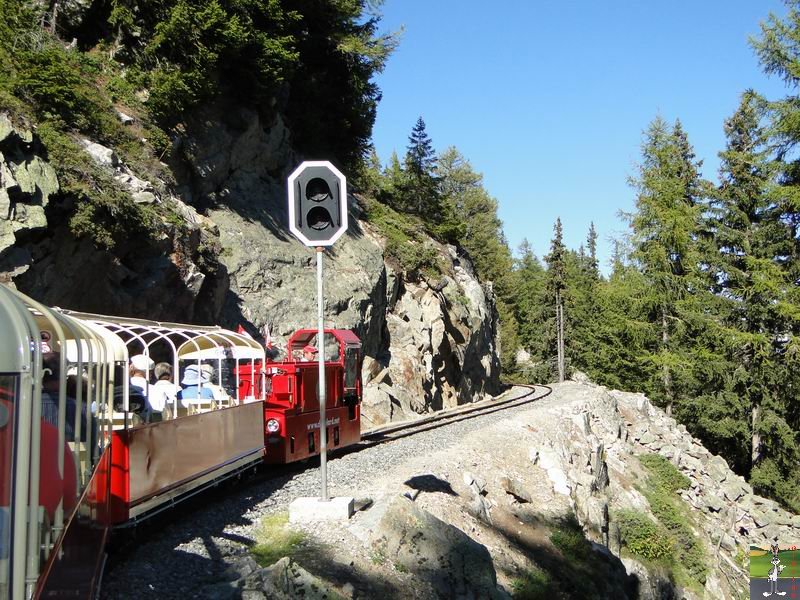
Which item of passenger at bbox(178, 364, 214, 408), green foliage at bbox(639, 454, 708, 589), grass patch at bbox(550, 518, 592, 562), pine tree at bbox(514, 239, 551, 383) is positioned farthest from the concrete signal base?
pine tree at bbox(514, 239, 551, 383)

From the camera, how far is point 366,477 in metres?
12.1

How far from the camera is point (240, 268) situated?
25172 mm

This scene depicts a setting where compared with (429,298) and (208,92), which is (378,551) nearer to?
(208,92)

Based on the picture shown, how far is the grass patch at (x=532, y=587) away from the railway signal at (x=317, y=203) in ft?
17.2

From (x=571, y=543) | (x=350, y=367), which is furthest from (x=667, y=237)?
(x=571, y=543)

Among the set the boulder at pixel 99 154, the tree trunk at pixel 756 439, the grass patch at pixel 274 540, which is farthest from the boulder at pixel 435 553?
the tree trunk at pixel 756 439

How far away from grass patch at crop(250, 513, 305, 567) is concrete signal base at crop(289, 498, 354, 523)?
21 centimetres

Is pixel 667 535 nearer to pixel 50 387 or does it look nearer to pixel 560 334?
pixel 50 387

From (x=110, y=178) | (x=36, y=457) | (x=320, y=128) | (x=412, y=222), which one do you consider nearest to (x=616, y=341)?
(x=412, y=222)

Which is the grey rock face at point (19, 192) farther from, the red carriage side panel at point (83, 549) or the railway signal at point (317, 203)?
the red carriage side panel at point (83, 549)

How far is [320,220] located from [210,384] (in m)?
3.91

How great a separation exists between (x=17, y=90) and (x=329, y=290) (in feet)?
43.6

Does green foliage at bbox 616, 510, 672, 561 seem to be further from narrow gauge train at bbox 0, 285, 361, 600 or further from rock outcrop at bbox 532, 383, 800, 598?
narrow gauge train at bbox 0, 285, 361, 600

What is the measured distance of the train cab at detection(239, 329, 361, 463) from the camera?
43.0ft
